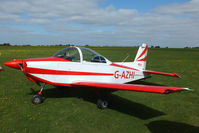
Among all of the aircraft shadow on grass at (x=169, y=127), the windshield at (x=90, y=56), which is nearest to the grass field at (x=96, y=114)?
the aircraft shadow on grass at (x=169, y=127)

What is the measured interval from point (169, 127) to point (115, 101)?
100 inches

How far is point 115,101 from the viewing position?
260 inches

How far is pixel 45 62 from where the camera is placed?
559 centimetres

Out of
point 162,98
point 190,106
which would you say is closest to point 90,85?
point 162,98

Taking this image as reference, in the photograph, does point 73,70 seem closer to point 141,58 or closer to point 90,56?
point 90,56

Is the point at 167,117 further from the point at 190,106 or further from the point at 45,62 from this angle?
the point at 45,62

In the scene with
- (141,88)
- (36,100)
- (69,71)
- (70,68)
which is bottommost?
(36,100)

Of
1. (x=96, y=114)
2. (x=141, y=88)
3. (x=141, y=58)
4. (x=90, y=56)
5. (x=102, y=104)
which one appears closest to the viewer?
(x=141, y=88)

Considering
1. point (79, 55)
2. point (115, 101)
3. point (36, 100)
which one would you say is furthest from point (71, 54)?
point (115, 101)

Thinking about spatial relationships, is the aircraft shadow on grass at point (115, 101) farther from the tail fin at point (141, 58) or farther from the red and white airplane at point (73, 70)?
the tail fin at point (141, 58)

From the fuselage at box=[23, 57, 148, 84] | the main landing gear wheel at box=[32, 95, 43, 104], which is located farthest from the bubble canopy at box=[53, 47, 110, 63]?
the main landing gear wheel at box=[32, 95, 43, 104]

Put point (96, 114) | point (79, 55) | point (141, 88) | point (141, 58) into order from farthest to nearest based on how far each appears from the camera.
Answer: point (141, 58) → point (79, 55) → point (96, 114) → point (141, 88)

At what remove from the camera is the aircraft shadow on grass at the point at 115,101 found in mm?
5398

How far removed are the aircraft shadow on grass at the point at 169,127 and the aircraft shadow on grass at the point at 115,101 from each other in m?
0.45
